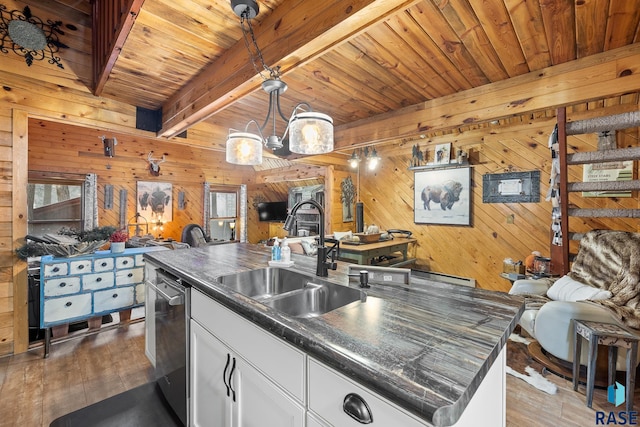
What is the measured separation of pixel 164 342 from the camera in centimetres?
177

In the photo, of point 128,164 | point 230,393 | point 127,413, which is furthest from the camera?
point 128,164

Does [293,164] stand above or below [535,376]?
above

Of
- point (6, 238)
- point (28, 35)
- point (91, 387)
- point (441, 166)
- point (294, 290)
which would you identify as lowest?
point (91, 387)

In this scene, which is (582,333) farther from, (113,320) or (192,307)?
(113,320)

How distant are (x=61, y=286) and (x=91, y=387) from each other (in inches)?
40.2

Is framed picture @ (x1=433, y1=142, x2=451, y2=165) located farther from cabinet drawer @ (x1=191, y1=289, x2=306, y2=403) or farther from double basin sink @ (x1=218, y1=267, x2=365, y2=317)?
cabinet drawer @ (x1=191, y1=289, x2=306, y2=403)

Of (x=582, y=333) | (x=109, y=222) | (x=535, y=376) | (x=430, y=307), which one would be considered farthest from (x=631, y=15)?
(x=109, y=222)

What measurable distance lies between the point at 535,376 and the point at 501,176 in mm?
2942

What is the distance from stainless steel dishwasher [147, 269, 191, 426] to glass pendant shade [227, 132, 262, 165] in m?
0.87

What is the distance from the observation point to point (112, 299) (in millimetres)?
2773

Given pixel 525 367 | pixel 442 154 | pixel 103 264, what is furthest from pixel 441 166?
pixel 103 264

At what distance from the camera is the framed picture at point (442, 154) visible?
461 centimetres

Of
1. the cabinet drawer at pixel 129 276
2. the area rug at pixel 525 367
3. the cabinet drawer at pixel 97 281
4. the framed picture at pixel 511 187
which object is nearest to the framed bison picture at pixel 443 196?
the framed picture at pixel 511 187

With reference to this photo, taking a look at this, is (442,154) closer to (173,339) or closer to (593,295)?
(593,295)
